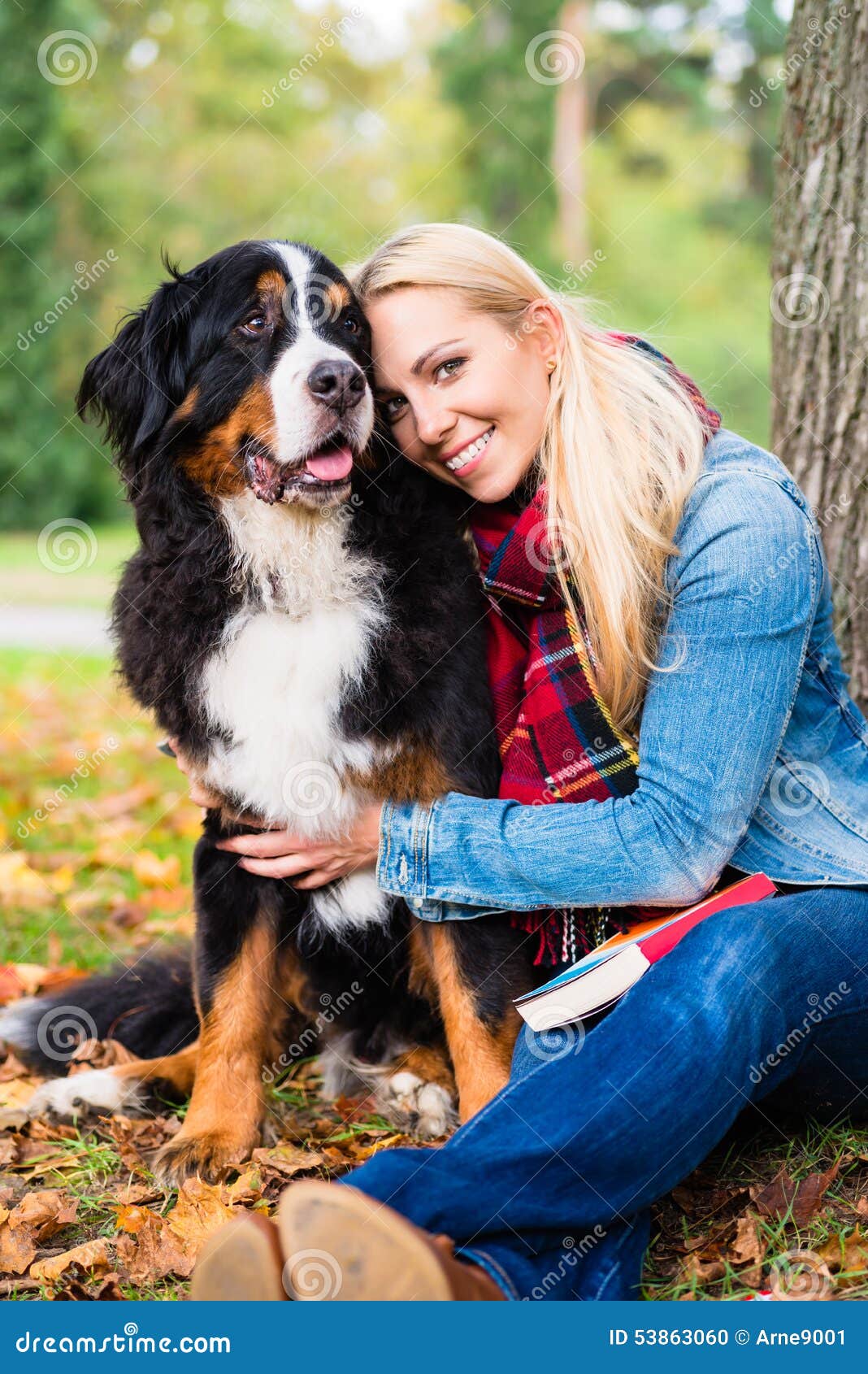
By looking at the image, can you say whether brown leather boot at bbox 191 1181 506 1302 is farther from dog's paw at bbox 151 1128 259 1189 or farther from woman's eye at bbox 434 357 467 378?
woman's eye at bbox 434 357 467 378

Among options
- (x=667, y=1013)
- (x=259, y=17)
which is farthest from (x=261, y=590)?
→ (x=259, y=17)

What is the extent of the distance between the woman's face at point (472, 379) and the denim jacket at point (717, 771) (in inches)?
15.8

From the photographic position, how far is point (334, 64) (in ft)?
77.3

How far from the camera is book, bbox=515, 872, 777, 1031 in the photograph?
84.5 inches

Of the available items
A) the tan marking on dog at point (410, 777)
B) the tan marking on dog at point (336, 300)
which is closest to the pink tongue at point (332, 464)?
the tan marking on dog at point (336, 300)

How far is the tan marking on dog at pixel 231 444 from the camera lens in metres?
2.54

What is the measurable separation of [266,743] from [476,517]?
71 cm

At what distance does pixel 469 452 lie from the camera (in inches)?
101

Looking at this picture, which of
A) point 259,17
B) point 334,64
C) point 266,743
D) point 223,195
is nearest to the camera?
point 266,743

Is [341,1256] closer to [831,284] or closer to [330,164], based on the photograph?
[831,284]

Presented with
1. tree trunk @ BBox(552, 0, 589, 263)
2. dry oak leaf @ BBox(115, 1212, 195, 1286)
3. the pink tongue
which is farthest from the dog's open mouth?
tree trunk @ BBox(552, 0, 589, 263)

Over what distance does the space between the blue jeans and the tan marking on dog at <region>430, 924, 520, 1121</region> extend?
1.85ft

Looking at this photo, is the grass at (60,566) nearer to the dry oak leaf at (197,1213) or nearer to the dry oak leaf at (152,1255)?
the dry oak leaf at (197,1213)

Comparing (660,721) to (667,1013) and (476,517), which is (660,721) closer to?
(667,1013)
